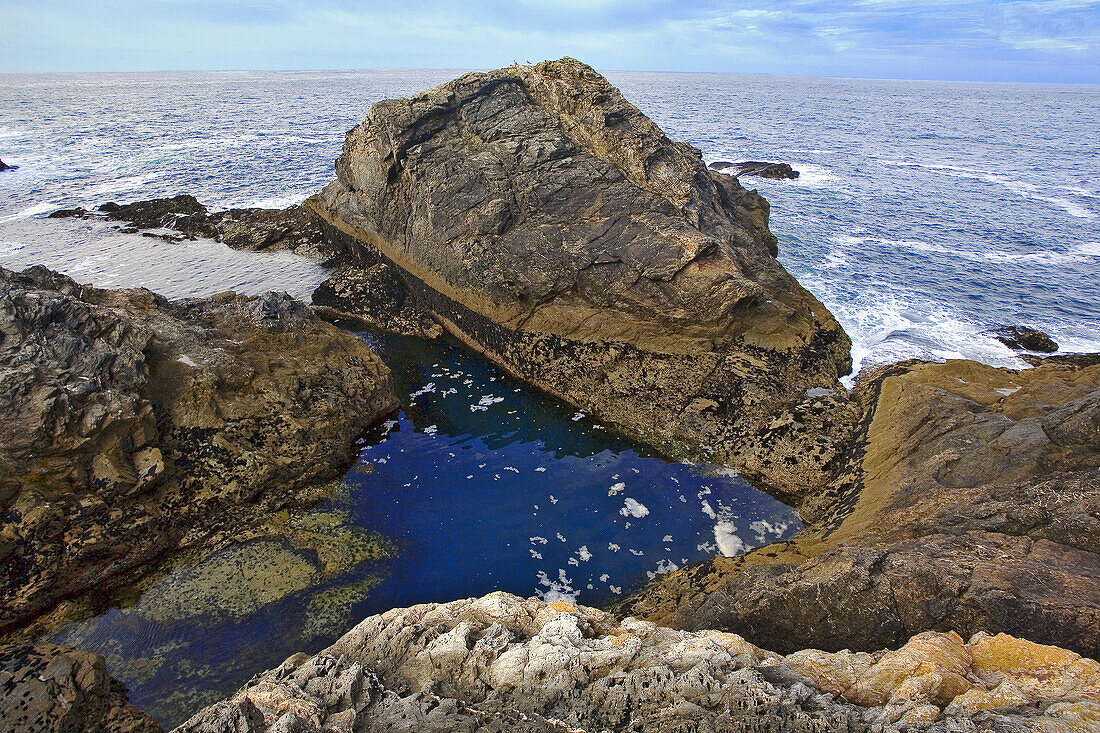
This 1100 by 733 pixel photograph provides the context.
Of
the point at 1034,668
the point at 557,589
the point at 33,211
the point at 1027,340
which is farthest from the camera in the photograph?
the point at 33,211

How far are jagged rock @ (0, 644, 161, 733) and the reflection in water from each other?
0.46 m

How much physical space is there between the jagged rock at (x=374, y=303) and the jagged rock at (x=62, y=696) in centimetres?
1494

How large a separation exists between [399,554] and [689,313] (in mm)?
11663

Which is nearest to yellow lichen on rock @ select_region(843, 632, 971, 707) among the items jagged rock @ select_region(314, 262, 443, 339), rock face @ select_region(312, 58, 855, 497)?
rock face @ select_region(312, 58, 855, 497)

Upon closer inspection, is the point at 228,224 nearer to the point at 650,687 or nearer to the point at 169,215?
the point at 169,215

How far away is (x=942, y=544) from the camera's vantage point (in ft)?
31.7

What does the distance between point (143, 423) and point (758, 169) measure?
52.4 meters

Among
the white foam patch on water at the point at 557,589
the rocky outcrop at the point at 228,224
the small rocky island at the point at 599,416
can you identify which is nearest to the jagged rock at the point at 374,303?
the small rocky island at the point at 599,416

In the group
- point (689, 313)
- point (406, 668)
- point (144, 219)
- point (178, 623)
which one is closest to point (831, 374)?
point (689, 313)

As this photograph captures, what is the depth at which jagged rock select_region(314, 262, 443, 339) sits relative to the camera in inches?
925

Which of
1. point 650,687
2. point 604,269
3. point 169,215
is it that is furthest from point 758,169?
point 650,687

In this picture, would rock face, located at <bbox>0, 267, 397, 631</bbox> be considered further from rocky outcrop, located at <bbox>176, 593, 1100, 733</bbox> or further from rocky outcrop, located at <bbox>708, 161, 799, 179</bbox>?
rocky outcrop, located at <bbox>708, 161, 799, 179</bbox>

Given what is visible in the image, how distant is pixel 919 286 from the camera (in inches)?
1145

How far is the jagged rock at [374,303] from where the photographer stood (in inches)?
925
